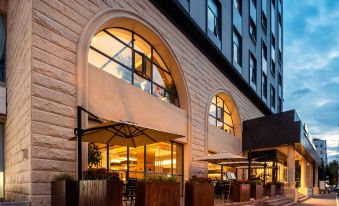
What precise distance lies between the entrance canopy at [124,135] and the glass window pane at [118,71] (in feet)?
12.0

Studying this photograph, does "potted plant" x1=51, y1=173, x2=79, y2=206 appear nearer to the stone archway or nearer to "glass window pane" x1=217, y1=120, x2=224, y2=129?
the stone archway

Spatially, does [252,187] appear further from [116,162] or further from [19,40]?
[19,40]

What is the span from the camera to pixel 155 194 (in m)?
7.96

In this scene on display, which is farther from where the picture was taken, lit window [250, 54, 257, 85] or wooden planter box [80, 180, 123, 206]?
lit window [250, 54, 257, 85]

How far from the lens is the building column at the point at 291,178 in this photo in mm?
24375

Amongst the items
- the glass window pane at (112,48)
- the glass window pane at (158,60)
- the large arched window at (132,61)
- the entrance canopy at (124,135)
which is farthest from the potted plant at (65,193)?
the glass window pane at (158,60)

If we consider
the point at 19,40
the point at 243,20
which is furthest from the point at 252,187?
the point at 243,20

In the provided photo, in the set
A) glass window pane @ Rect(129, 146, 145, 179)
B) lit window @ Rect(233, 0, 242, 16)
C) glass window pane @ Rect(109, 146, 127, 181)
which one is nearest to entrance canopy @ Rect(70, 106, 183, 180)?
glass window pane @ Rect(109, 146, 127, 181)

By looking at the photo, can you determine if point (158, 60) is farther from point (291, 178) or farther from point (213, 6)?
point (291, 178)

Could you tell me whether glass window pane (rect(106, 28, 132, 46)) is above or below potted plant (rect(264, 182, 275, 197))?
above

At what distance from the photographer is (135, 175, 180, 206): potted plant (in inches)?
310

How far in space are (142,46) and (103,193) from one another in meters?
10.3

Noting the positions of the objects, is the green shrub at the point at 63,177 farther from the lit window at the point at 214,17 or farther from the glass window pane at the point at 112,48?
the lit window at the point at 214,17

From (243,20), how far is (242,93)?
5978 mm
